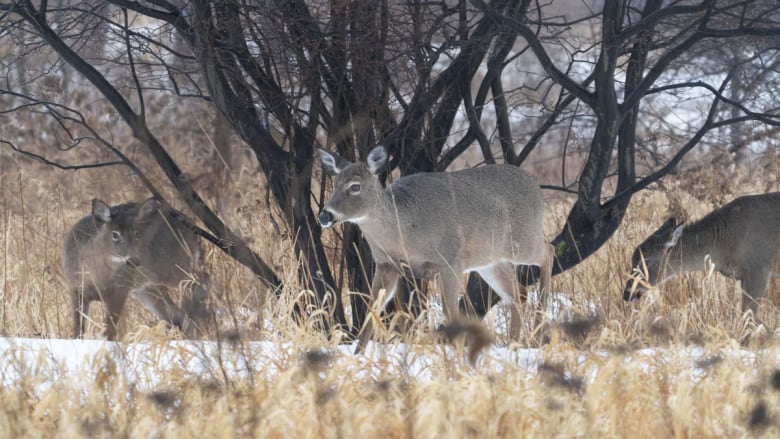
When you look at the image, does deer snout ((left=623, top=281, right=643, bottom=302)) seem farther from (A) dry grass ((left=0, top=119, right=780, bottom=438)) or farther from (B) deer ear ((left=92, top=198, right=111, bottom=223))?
(B) deer ear ((left=92, top=198, right=111, bottom=223))

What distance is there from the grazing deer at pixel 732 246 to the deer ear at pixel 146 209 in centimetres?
360

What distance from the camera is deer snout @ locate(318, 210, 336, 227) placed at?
19.0 feet

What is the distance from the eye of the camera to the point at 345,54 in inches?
257

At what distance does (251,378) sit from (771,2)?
19.4 ft

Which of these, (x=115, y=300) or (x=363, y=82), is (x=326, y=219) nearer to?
(x=363, y=82)

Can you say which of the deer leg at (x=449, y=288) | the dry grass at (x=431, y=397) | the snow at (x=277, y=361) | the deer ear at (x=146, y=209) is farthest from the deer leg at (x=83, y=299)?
the deer leg at (x=449, y=288)

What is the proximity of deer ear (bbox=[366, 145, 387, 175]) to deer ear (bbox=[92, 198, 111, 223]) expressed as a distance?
7.63ft

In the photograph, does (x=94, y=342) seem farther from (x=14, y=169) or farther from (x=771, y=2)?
(x=14, y=169)

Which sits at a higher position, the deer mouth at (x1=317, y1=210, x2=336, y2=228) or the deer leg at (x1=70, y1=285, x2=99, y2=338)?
the deer mouth at (x1=317, y1=210, x2=336, y2=228)

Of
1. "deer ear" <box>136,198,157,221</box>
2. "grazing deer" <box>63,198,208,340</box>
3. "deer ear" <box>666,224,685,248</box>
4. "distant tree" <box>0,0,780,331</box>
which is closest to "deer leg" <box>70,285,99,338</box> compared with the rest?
"grazing deer" <box>63,198,208,340</box>

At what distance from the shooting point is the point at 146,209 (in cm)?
766

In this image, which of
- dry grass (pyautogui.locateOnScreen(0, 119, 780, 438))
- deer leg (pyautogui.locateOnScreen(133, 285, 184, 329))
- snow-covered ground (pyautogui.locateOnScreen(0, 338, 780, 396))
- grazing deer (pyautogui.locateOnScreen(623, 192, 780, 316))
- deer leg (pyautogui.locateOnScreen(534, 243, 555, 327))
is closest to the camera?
dry grass (pyautogui.locateOnScreen(0, 119, 780, 438))

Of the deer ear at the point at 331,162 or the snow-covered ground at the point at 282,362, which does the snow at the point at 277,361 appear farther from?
the deer ear at the point at 331,162

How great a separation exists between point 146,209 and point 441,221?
91.9 inches
